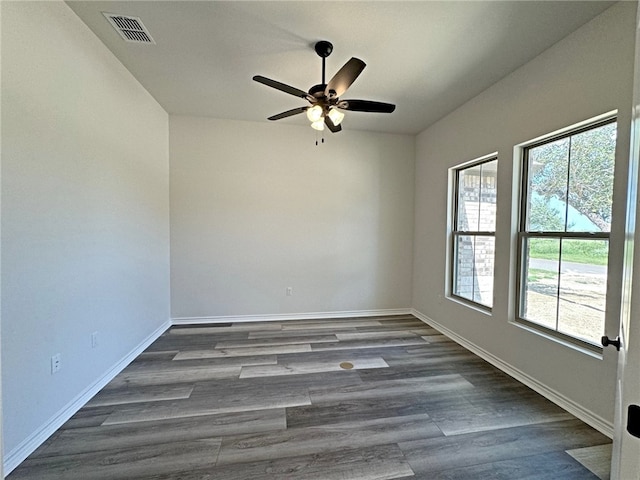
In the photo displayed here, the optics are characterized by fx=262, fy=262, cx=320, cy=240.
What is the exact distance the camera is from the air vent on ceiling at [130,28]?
198cm

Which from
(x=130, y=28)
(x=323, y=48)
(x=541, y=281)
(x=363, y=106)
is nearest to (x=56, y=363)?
(x=130, y=28)

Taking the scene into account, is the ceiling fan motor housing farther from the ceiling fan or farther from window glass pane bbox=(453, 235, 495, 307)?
window glass pane bbox=(453, 235, 495, 307)

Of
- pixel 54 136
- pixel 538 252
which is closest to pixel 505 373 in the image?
pixel 538 252

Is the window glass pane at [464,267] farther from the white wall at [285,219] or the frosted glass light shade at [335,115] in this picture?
the frosted glass light shade at [335,115]

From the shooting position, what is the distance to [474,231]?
3.22 m

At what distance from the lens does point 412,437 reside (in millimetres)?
1761

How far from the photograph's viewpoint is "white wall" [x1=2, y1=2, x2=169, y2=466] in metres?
1.53

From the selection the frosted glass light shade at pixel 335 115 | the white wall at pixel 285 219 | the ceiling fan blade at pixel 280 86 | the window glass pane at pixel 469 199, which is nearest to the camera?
the ceiling fan blade at pixel 280 86

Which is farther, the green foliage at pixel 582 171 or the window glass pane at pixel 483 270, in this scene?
the window glass pane at pixel 483 270

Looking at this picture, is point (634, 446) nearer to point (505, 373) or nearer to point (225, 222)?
point (505, 373)

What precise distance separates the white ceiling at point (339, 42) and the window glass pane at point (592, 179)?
33.6 inches

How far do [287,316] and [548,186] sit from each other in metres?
3.50

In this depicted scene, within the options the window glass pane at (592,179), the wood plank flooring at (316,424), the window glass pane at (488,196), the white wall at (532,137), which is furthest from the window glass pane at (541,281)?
the wood plank flooring at (316,424)

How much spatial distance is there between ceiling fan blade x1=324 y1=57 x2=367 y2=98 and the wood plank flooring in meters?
2.48
